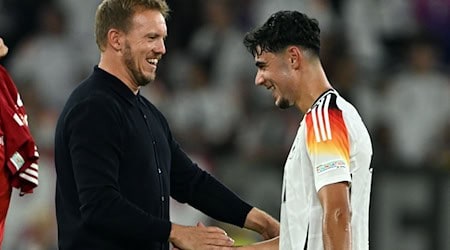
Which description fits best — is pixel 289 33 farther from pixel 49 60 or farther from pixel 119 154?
pixel 49 60

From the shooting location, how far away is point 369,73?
38.2ft

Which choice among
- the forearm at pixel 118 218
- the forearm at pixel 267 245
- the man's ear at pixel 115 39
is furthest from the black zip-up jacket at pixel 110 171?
the forearm at pixel 267 245

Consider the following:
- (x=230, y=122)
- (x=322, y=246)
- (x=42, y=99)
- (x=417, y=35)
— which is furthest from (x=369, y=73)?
(x=322, y=246)

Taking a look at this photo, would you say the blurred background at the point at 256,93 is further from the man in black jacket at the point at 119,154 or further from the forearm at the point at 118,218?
the forearm at the point at 118,218

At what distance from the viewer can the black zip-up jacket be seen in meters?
5.46

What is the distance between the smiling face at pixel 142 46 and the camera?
18.8 ft

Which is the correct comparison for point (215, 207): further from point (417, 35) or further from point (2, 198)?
point (417, 35)

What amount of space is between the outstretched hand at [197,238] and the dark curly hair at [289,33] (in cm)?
85

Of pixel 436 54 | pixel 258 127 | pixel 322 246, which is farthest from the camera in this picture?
pixel 436 54

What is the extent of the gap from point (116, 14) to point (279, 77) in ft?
2.63

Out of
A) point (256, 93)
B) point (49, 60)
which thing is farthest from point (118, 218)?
point (49, 60)

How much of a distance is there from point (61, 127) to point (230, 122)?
18.5 ft

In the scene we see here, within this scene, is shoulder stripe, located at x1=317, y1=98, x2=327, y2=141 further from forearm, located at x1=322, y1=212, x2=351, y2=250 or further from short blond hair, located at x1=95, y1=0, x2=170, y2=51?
short blond hair, located at x1=95, y1=0, x2=170, y2=51

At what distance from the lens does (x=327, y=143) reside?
5.33 meters
